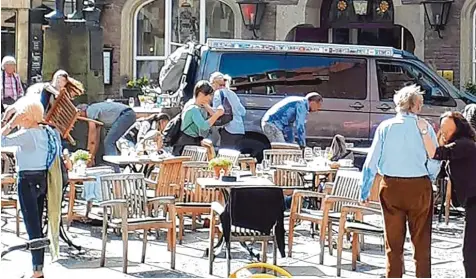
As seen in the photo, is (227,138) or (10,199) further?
(227,138)

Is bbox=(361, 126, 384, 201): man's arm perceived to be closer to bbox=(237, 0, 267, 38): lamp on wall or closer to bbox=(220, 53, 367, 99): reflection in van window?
bbox=(220, 53, 367, 99): reflection in van window

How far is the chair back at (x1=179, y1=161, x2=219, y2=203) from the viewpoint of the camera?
32.9 feet

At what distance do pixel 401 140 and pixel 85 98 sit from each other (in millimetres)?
9363

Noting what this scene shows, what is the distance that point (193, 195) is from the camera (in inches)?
396

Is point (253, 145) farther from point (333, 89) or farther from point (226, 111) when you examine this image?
point (226, 111)

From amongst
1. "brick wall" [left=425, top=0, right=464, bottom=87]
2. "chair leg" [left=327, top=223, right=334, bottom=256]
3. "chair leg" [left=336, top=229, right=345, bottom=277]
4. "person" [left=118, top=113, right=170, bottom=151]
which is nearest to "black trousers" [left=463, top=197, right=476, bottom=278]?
"chair leg" [left=336, top=229, right=345, bottom=277]

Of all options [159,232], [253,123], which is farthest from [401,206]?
[253,123]

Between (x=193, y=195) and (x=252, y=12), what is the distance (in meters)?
10.4

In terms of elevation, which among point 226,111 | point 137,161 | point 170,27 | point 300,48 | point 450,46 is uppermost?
point 170,27

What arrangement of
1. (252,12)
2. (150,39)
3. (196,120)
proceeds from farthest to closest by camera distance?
(150,39), (252,12), (196,120)

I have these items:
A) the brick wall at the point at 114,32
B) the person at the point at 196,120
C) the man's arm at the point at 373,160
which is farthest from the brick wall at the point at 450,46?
the man's arm at the point at 373,160

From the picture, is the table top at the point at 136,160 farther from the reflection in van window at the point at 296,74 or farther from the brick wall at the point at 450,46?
the brick wall at the point at 450,46

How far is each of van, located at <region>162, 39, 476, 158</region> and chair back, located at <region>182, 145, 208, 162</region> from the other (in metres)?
3.07

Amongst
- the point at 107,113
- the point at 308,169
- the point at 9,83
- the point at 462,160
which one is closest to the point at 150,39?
the point at 9,83
